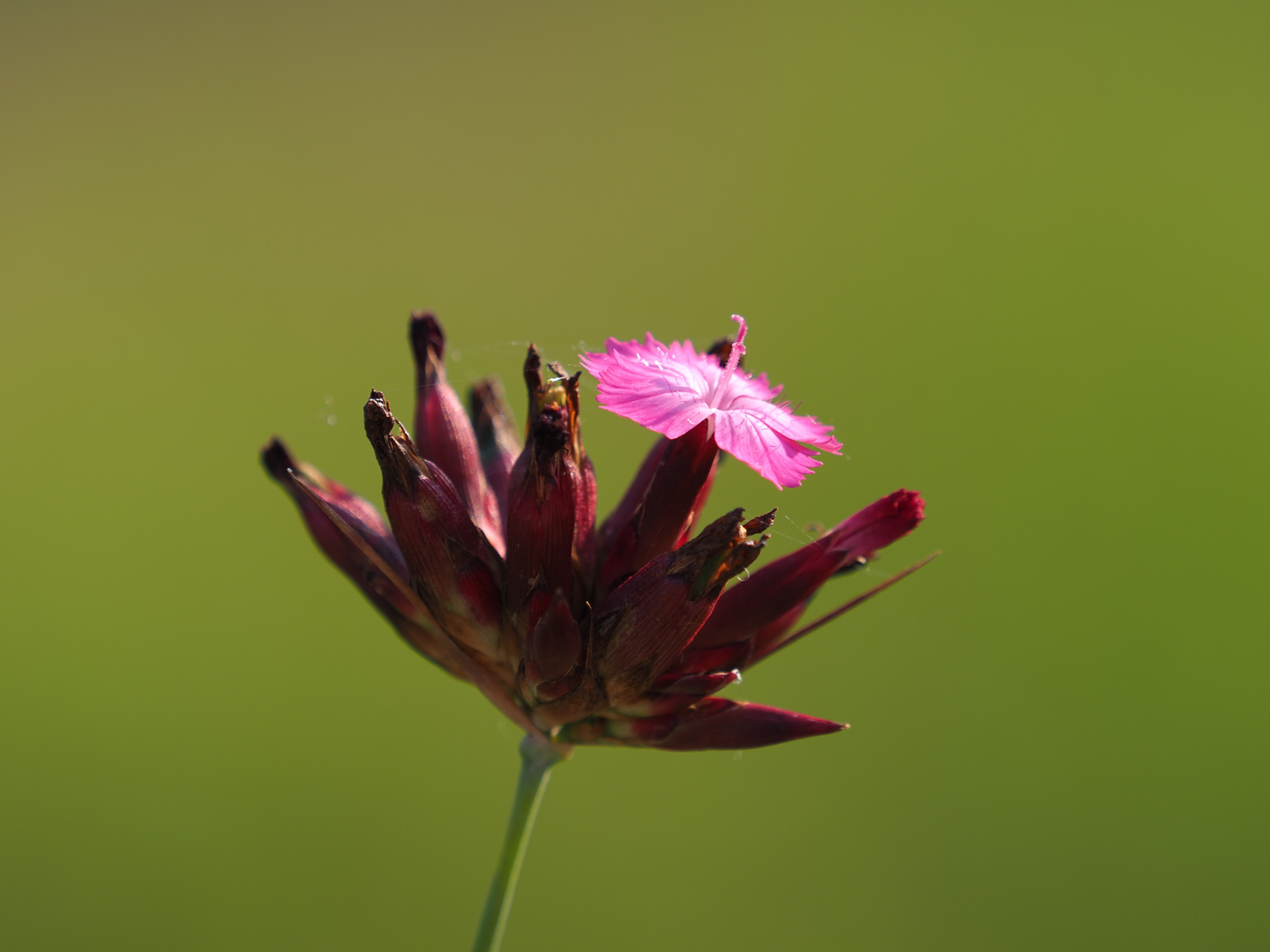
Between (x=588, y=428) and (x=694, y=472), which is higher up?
(x=588, y=428)

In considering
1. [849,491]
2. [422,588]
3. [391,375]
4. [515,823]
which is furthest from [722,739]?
[391,375]

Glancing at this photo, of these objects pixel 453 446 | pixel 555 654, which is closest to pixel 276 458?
pixel 453 446

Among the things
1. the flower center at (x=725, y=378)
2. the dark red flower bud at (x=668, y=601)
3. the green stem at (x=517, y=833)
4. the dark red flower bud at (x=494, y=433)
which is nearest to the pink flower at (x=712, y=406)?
the flower center at (x=725, y=378)

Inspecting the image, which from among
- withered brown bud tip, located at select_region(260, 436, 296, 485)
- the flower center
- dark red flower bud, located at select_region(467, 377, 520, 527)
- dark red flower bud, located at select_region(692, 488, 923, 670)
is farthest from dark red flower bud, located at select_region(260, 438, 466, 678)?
the flower center

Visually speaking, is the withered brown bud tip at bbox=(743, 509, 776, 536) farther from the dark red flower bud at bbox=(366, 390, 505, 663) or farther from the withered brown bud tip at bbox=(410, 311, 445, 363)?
the withered brown bud tip at bbox=(410, 311, 445, 363)

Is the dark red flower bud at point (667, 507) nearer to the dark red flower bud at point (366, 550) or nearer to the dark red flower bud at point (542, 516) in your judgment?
the dark red flower bud at point (542, 516)

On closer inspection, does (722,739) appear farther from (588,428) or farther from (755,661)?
(588,428)
